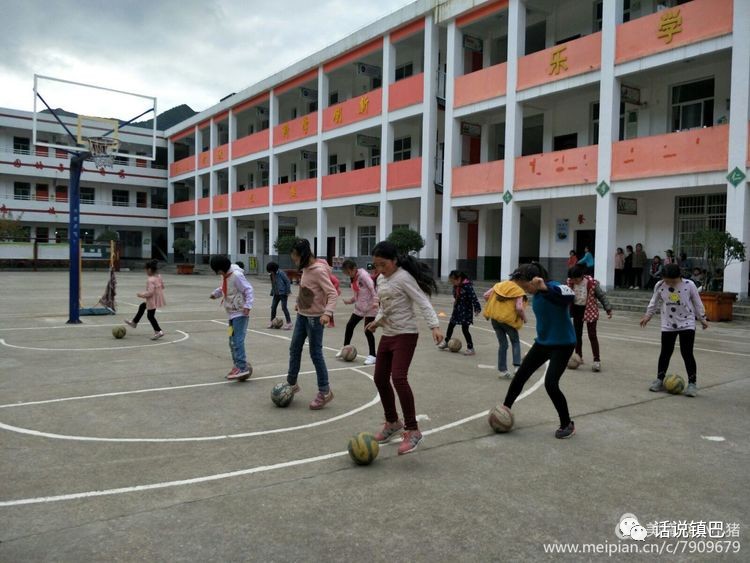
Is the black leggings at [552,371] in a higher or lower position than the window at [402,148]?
lower

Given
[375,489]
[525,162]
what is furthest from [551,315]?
[525,162]

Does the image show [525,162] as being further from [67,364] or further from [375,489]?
[375,489]

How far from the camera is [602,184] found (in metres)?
20.2

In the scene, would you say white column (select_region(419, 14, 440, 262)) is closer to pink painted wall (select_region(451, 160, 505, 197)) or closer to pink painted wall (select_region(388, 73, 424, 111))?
pink painted wall (select_region(388, 73, 424, 111))

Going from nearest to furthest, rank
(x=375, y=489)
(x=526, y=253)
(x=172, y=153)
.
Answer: (x=375, y=489), (x=526, y=253), (x=172, y=153)

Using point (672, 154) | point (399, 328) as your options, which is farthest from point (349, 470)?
point (672, 154)

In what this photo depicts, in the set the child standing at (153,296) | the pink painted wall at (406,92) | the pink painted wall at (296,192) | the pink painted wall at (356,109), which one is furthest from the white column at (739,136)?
the pink painted wall at (296,192)

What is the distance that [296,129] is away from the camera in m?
35.2

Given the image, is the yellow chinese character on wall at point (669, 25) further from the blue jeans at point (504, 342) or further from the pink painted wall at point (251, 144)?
the pink painted wall at point (251, 144)

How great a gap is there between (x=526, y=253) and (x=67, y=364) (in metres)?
22.8

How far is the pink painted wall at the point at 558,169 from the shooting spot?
20781 mm

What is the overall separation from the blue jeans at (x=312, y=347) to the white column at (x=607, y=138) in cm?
1579

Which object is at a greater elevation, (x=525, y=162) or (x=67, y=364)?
(x=525, y=162)

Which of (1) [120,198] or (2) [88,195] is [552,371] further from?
(1) [120,198]
